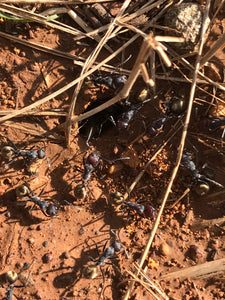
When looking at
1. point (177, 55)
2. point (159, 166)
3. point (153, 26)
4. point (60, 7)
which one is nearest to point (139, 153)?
point (159, 166)

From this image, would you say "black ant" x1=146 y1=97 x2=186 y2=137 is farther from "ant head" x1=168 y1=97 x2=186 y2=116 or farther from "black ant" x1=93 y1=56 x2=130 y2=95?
"black ant" x1=93 y1=56 x2=130 y2=95

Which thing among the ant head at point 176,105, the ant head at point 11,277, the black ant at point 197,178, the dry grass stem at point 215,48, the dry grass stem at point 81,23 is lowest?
the ant head at point 11,277

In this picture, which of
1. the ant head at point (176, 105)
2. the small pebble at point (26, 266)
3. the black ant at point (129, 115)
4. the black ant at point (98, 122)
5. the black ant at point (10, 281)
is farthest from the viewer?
the black ant at point (98, 122)

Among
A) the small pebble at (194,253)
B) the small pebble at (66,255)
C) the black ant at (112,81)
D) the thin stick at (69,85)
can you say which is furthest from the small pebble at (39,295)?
the black ant at (112,81)

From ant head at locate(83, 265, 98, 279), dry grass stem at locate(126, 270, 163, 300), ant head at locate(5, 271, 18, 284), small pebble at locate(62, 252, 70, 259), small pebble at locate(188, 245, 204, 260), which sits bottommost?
small pebble at locate(188, 245, 204, 260)

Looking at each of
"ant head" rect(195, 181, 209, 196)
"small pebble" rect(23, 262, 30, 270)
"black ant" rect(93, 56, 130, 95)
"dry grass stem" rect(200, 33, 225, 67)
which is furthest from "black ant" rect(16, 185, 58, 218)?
"dry grass stem" rect(200, 33, 225, 67)

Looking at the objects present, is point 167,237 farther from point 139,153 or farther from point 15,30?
point 15,30

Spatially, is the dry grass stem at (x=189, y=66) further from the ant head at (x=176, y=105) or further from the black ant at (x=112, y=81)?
the black ant at (x=112, y=81)
